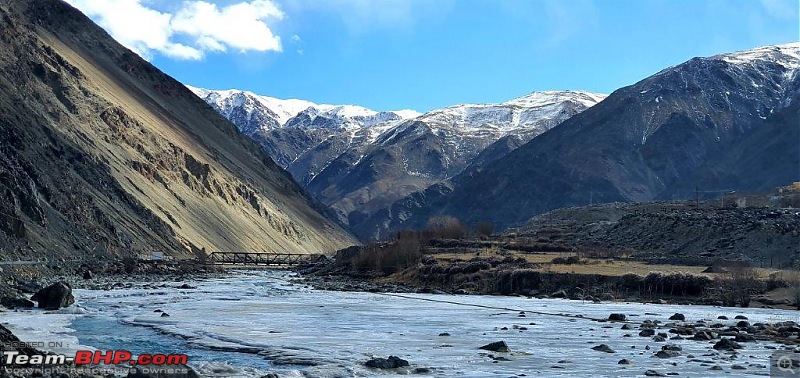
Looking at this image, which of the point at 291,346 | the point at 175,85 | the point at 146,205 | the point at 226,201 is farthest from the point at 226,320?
the point at 175,85

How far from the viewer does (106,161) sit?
404ft

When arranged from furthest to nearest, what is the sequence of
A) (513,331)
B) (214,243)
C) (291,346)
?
(214,243) < (513,331) < (291,346)

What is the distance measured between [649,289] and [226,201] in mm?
110973

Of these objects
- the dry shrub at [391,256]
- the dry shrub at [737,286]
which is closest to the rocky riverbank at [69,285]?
the dry shrub at [391,256]

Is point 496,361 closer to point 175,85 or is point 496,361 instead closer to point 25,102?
point 25,102

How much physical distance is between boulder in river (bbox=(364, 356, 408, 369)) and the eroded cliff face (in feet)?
182

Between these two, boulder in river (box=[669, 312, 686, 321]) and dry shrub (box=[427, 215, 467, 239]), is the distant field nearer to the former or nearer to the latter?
boulder in river (box=[669, 312, 686, 321])

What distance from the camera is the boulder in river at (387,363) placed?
27.8 meters

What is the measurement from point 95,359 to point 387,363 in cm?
957

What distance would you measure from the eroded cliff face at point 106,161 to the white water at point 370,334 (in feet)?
111

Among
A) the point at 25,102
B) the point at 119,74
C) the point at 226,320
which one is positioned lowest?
the point at 226,320

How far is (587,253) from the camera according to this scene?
93688mm

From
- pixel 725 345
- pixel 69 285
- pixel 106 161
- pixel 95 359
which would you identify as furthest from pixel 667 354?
pixel 106 161

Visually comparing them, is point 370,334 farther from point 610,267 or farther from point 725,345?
point 610,267
